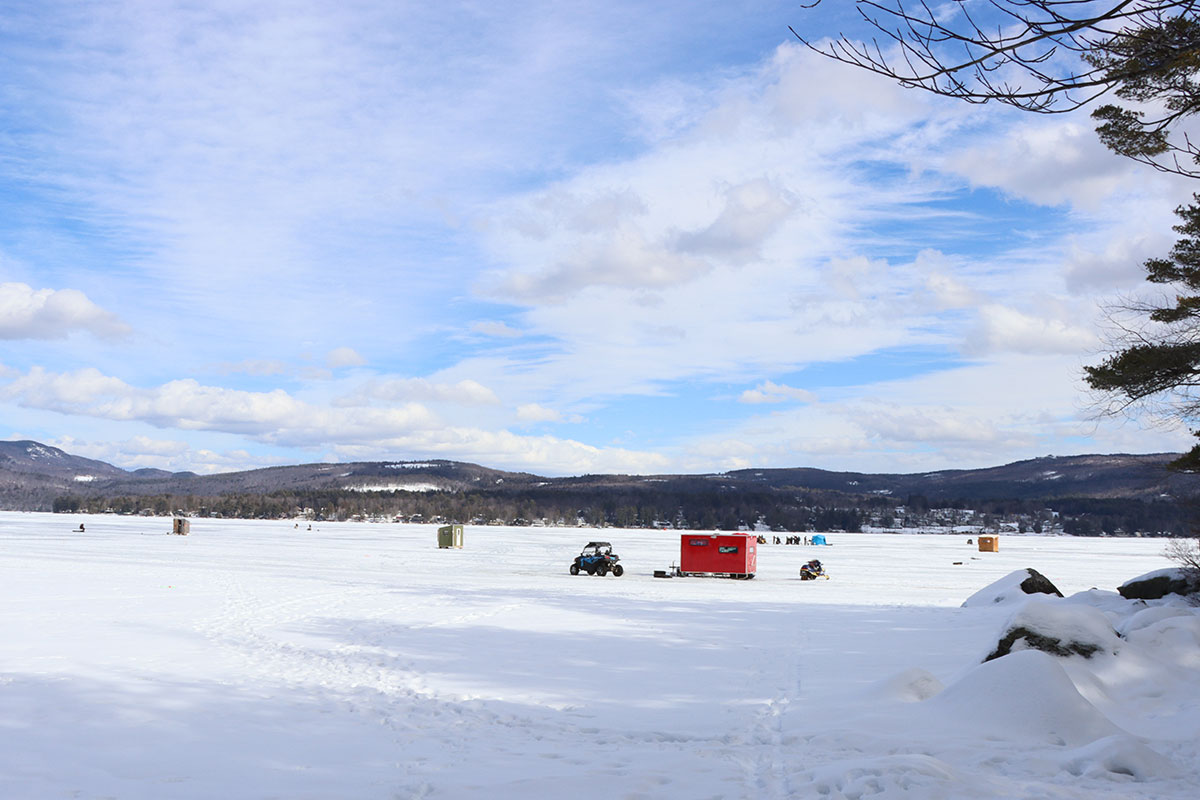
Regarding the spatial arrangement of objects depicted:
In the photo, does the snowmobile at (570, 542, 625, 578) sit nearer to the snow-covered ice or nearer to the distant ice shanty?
the snow-covered ice

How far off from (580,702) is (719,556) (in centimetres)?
2684

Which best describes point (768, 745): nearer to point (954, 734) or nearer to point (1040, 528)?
point (954, 734)

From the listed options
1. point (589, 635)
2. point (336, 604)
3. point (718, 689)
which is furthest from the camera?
point (336, 604)

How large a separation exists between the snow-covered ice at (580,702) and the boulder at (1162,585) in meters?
0.51

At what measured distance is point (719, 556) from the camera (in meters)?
37.6

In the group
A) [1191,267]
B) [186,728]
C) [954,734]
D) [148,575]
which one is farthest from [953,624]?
[148,575]

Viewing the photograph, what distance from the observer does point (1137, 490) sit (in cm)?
2042

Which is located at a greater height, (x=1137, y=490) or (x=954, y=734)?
(x=1137, y=490)

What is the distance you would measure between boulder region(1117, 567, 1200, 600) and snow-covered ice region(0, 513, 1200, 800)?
510 mm

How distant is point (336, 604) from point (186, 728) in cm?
1334

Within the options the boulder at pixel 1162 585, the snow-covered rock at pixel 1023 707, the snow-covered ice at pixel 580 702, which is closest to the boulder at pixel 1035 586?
the snow-covered ice at pixel 580 702

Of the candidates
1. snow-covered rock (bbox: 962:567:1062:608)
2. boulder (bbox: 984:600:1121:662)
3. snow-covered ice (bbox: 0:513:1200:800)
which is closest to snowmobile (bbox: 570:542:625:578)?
snow-covered ice (bbox: 0:513:1200:800)

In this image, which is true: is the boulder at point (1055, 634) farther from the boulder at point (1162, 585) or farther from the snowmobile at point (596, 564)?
the snowmobile at point (596, 564)

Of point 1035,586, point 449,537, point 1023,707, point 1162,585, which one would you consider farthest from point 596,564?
point 1023,707
